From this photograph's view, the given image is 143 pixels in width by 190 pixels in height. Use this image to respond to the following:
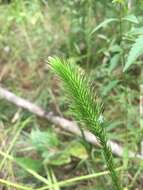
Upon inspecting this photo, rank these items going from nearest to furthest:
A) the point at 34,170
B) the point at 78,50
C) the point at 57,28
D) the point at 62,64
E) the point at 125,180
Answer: the point at 62,64
the point at 125,180
the point at 34,170
the point at 78,50
the point at 57,28

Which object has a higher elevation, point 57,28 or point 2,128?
point 57,28

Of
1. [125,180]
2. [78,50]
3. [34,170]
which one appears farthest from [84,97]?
[78,50]

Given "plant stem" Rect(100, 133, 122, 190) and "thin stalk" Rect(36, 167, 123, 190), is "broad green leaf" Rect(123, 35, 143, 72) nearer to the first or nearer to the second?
"plant stem" Rect(100, 133, 122, 190)

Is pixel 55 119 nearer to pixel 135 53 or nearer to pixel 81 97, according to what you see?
pixel 135 53

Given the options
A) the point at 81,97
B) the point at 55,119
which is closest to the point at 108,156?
the point at 81,97

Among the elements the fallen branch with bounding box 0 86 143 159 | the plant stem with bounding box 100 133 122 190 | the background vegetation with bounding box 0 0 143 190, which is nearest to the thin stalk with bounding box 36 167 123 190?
the background vegetation with bounding box 0 0 143 190

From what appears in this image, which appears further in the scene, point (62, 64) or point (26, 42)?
point (26, 42)

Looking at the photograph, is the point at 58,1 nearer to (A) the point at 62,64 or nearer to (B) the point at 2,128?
(B) the point at 2,128
